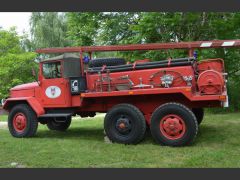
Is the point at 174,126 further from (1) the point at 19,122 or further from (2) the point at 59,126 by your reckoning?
(2) the point at 59,126

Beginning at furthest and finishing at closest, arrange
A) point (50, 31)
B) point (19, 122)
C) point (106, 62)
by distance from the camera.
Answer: point (50, 31) → point (19, 122) → point (106, 62)

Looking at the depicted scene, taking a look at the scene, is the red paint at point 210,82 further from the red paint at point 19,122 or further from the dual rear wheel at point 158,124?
the red paint at point 19,122

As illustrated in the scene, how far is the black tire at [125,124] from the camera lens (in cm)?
935

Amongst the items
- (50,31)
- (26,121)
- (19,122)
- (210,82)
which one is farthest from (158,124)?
(50,31)

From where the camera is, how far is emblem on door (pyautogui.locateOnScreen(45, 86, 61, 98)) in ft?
35.7

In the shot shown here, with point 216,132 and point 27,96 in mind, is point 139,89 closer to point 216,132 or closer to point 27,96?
point 216,132

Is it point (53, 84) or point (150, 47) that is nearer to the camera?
point (150, 47)

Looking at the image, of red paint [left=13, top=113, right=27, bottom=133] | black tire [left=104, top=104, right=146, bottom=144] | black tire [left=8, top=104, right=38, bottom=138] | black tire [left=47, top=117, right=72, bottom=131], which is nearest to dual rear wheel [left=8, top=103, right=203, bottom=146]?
black tire [left=104, top=104, right=146, bottom=144]

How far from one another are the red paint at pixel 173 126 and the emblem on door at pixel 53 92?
3330 millimetres

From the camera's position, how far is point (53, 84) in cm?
1095

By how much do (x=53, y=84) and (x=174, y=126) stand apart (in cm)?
387

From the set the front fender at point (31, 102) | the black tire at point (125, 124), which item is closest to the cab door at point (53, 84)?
the front fender at point (31, 102)

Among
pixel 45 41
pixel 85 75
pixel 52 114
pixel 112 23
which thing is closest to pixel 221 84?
pixel 85 75

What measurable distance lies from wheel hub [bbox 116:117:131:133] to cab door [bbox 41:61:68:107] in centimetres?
199
